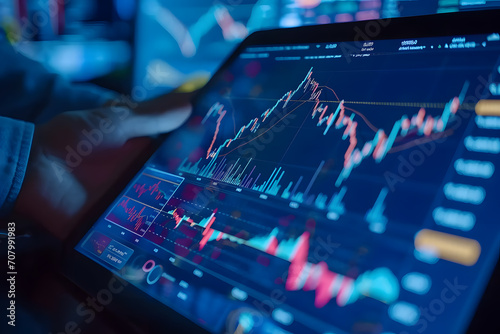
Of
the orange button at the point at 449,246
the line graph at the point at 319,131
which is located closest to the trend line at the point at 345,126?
the line graph at the point at 319,131

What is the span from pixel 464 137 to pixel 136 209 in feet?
1.41

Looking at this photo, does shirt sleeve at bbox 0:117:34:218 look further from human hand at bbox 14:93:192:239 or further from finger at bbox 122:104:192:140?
finger at bbox 122:104:192:140

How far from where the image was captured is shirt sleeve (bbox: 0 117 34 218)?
688 millimetres

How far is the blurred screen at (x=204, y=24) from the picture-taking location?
34.4 inches

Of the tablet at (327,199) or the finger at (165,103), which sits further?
the finger at (165,103)

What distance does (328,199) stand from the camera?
440mm

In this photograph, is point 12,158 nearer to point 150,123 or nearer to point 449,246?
point 150,123

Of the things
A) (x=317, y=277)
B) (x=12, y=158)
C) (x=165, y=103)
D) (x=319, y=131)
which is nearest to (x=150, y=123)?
(x=165, y=103)

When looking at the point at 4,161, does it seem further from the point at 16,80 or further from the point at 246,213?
the point at 16,80

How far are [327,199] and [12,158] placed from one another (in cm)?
53

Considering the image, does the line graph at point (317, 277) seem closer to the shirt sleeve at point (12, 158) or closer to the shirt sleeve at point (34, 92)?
the shirt sleeve at point (12, 158)

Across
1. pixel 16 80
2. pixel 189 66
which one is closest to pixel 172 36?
pixel 189 66

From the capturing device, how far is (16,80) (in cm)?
115

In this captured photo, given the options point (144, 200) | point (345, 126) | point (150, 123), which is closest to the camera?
point (345, 126)
